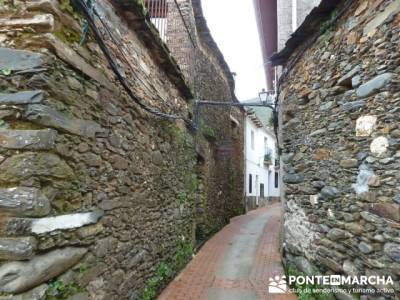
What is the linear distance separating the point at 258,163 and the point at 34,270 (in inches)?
714

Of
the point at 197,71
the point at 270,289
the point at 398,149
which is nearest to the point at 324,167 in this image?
the point at 398,149

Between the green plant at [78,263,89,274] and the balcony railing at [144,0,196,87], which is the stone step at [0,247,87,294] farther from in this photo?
the balcony railing at [144,0,196,87]

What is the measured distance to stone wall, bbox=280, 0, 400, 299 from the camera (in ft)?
9.04

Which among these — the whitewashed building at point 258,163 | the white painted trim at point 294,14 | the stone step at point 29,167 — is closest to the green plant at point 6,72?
the stone step at point 29,167

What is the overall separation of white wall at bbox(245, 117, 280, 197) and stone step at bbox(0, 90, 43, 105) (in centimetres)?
1404

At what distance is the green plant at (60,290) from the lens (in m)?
2.06

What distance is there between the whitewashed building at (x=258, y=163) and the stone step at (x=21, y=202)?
12050 millimetres

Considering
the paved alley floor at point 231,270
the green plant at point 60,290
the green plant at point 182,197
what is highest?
the green plant at point 182,197

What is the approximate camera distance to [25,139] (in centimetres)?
194

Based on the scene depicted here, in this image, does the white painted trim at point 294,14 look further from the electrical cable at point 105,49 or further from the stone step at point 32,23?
the stone step at point 32,23

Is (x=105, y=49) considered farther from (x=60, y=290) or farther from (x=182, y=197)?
(x=182, y=197)

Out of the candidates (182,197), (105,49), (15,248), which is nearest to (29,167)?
(15,248)

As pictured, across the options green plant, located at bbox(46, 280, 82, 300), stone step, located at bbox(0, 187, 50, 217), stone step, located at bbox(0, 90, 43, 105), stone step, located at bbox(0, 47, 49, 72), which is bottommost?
green plant, located at bbox(46, 280, 82, 300)

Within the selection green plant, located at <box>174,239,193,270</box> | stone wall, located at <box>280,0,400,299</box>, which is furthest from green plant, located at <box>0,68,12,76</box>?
green plant, located at <box>174,239,193,270</box>
